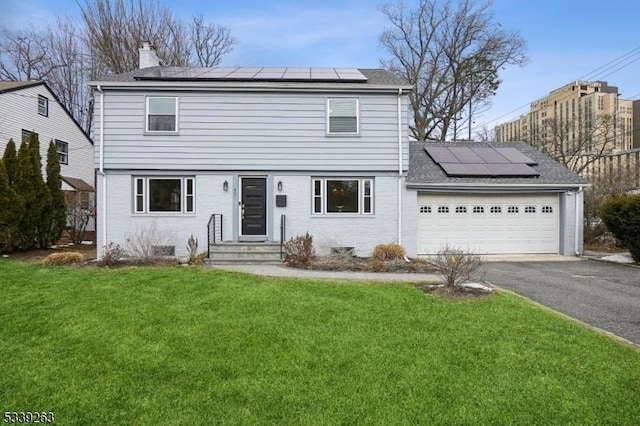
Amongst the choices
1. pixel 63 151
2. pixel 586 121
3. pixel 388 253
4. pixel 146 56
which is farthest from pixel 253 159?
pixel 586 121

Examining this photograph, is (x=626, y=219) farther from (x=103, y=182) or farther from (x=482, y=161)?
(x=103, y=182)

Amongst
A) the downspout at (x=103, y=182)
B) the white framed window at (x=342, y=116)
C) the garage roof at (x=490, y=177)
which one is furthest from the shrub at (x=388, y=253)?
the downspout at (x=103, y=182)

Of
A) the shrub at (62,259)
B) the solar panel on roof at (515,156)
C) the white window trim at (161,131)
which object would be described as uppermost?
the white window trim at (161,131)

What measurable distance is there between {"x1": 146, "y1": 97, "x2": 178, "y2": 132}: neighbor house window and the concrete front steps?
396 centimetres

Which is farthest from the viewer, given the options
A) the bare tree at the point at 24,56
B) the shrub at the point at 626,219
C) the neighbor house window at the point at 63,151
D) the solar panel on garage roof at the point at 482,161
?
the bare tree at the point at 24,56

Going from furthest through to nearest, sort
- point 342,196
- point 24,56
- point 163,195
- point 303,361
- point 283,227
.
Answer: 1. point 24,56
2. point 342,196
3. point 163,195
4. point 283,227
5. point 303,361

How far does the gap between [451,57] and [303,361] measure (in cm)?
2537

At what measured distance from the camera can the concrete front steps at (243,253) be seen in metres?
10.5

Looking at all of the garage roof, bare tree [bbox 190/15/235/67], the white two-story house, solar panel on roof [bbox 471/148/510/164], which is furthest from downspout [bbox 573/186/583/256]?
bare tree [bbox 190/15/235/67]

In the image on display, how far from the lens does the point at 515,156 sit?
47.2 feet

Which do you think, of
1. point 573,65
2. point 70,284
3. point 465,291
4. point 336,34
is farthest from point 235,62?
point 465,291

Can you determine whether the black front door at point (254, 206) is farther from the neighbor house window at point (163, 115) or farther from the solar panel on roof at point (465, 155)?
the solar panel on roof at point (465, 155)

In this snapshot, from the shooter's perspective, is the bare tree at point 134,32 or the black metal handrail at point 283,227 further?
the bare tree at point 134,32

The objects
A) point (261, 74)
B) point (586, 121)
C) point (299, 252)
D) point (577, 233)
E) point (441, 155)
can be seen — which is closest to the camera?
point (299, 252)
